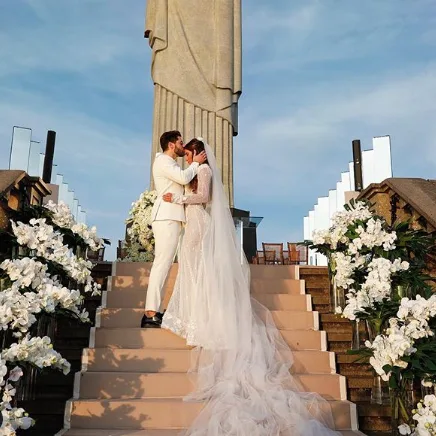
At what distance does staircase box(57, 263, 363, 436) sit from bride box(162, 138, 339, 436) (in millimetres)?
148

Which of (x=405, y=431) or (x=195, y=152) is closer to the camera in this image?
(x=405, y=431)

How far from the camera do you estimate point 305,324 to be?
4.78 metres

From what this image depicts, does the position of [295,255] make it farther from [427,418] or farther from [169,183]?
[427,418]

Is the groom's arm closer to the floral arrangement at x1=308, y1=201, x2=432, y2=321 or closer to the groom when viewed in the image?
the groom

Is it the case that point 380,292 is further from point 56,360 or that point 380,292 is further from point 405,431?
point 56,360

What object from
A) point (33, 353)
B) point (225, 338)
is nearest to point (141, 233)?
point (225, 338)

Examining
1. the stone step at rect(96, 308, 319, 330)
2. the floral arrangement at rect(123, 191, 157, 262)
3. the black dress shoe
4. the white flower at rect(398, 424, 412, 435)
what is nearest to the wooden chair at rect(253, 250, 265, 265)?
the floral arrangement at rect(123, 191, 157, 262)

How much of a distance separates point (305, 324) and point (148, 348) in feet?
4.61

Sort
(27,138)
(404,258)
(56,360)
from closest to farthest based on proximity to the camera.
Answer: (56,360)
(404,258)
(27,138)

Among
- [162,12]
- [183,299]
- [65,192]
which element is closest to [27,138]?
[65,192]

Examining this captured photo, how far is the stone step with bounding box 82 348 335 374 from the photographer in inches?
161

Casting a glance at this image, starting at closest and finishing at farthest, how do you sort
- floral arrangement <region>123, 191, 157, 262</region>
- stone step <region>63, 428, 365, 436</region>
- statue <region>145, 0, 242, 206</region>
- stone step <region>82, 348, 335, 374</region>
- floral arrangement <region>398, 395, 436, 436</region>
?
floral arrangement <region>398, 395, 436, 436</region> → stone step <region>63, 428, 365, 436</region> → stone step <region>82, 348, 335, 374</region> → floral arrangement <region>123, 191, 157, 262</region> → statue <region>145, 0, 242, 206</region>

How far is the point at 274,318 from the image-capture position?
15.6 feet

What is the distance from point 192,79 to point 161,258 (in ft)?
15.1
